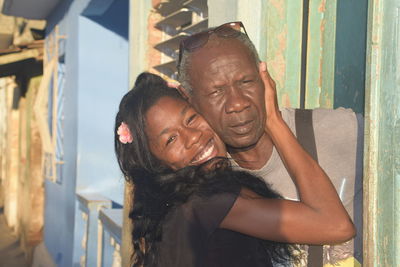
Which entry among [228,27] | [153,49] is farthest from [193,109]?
[153,49]

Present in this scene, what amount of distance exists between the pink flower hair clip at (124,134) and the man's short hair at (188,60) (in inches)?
10.8

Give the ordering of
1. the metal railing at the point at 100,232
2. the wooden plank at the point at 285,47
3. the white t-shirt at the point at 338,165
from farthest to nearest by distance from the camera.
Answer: the metal railing at the point at 100,232 < the wooden plank at the point at 285,47 < the white t-shirt at the point at 338,165

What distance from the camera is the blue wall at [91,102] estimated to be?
23.5 ft

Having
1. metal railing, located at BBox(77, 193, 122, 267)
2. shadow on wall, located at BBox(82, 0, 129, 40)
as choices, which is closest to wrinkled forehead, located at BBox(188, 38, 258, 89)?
metal railing, located at BBox(77, 193, 122, 267)

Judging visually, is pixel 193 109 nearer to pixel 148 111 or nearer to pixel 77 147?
pixel 148 111

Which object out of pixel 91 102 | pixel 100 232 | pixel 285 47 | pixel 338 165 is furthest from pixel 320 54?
pixel 91 102

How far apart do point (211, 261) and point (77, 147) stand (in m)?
5.72

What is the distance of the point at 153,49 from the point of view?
4367mm

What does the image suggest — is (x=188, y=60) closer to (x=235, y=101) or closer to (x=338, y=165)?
(x=235, y=101)

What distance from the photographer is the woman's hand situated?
192cm

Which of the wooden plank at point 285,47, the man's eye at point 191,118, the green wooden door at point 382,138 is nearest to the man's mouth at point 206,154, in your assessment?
the man's eye at point 191,118

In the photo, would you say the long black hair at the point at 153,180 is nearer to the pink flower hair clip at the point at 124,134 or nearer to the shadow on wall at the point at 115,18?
the pink flower hair clip at the point at 124,134

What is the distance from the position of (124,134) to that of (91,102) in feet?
17.2

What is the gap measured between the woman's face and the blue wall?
5.01 metres
